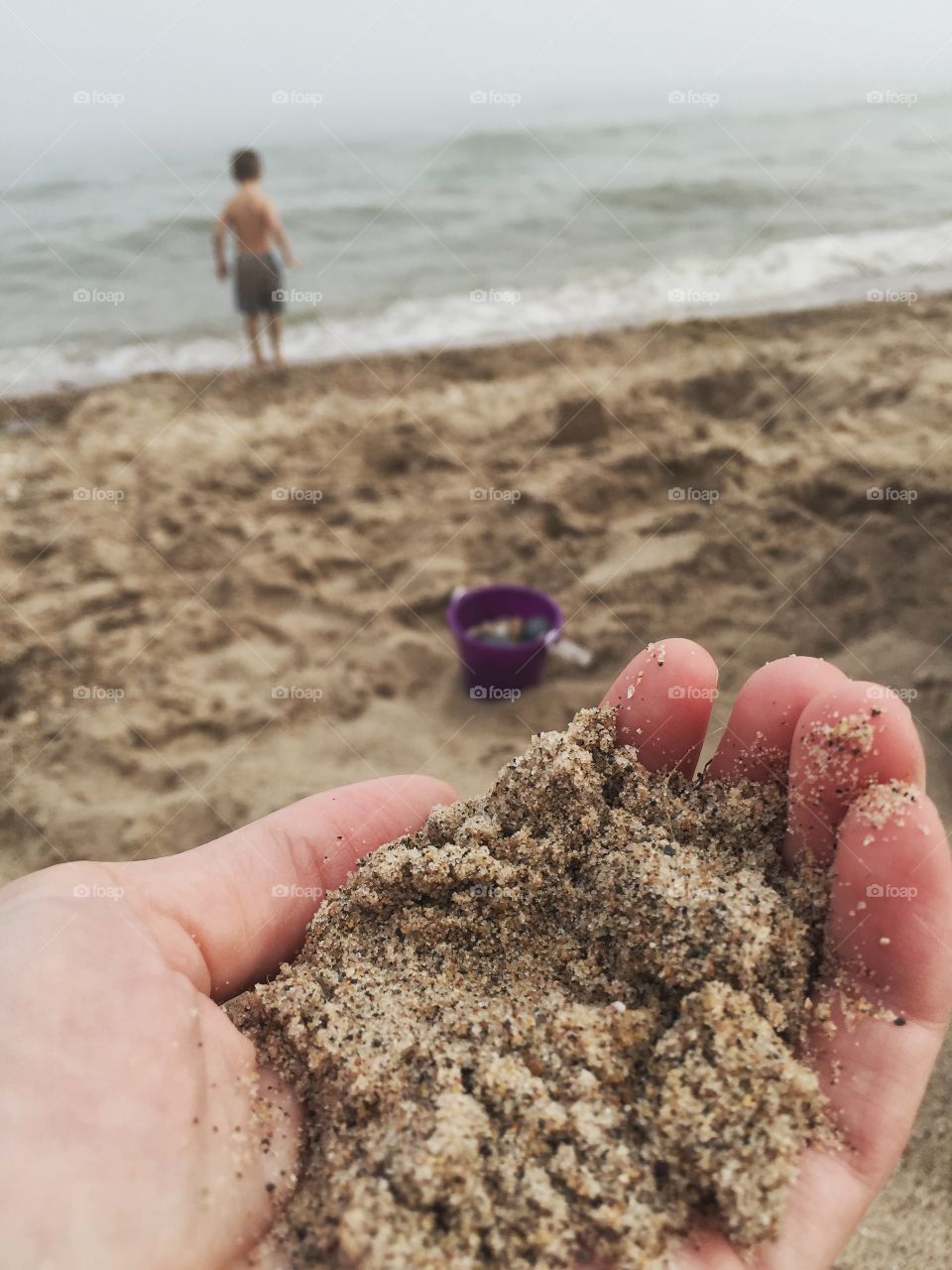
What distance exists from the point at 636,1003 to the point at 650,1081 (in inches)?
6.4

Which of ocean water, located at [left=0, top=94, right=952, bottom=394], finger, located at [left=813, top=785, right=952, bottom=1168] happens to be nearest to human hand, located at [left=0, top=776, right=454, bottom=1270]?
finger, located at [left=813, top=785, right=952, bottom=1168]

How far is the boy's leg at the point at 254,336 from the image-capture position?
307 inches

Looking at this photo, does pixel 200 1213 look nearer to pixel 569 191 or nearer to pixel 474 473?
pixel 474 473

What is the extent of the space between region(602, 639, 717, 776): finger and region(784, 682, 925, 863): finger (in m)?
0.25

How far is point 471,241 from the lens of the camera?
11766 mm

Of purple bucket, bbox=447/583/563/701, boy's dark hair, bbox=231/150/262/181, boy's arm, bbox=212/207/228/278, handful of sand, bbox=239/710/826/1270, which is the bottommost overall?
purple bucket, bbox=447/583/563/701

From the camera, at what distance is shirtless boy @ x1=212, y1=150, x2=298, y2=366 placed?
772 cm

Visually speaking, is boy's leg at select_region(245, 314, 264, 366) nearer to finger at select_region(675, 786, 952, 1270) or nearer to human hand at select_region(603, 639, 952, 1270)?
human hand at select_region(603, 639, 952, 1270)

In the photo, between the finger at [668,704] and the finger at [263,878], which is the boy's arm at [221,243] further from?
the finger at [668,704]

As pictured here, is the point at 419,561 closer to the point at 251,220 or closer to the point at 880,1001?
the point at 880,1001

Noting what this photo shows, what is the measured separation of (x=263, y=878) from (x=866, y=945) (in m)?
1.42

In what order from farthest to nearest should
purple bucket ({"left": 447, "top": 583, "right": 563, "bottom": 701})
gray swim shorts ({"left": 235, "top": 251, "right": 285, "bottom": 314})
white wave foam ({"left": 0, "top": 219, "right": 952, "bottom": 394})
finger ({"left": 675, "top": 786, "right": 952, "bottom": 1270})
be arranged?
white wave foam ({"left": 0, "top": 219, "right": 952, "bottom": 394})
gray swim shorts ({"left": 235, "top": 251, "right": 285, "bottom": 314})
purple bucket ({"left": 447, "top": 583, "right": 563, "bottom": 701})
finger ({"left": 675, "top": 786, "right": 952, "bottom": 1270})

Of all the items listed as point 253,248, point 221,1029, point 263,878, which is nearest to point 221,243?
point 253,248

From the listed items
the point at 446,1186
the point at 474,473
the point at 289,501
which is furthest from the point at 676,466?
the point at 446,1186
